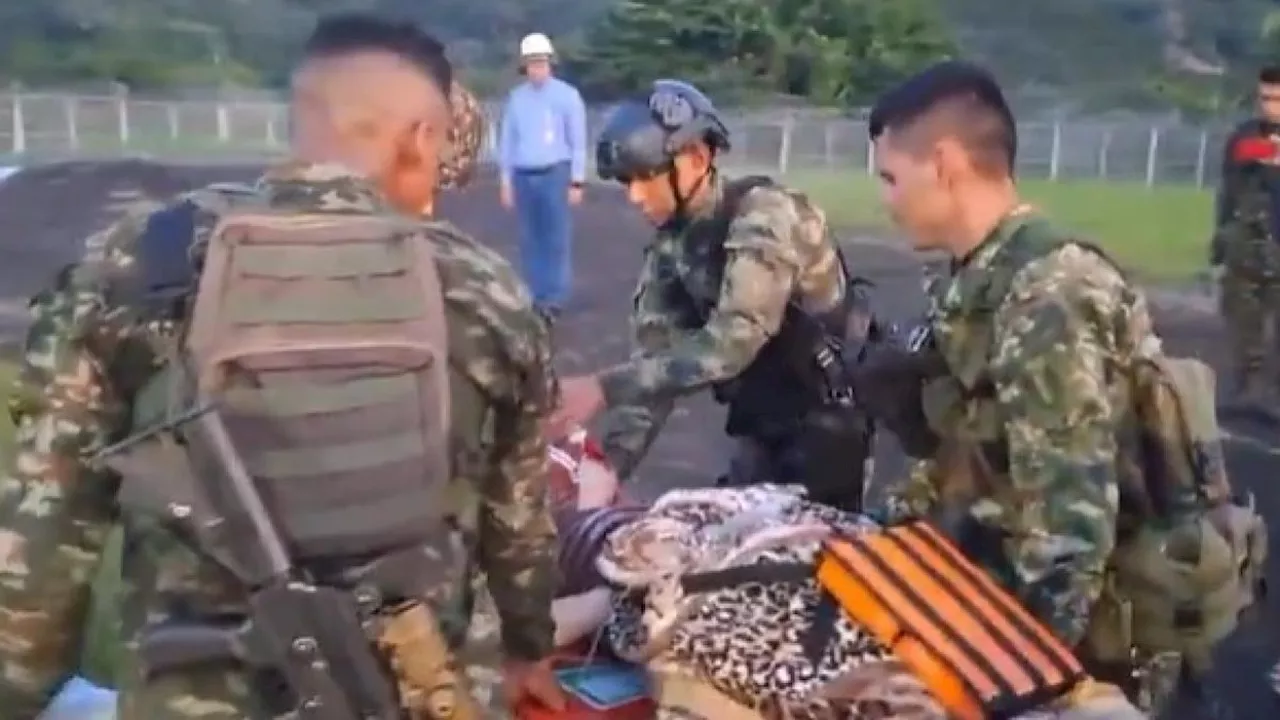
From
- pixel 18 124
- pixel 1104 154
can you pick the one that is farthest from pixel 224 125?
pixel 1104 154

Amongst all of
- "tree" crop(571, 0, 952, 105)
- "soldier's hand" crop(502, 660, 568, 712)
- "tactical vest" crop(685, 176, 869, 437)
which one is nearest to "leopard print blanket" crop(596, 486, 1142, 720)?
"soldier's hand" crop(502, 660, 568, 712)

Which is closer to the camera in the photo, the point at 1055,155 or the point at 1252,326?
the point at 1252,326

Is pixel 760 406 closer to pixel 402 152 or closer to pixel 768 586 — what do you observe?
pixel 768 586

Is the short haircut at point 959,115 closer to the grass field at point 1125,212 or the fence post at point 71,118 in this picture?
the grass field at point 1125,212

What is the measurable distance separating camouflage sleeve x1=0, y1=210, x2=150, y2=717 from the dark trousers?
9.76m

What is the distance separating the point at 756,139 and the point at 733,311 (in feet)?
88.1

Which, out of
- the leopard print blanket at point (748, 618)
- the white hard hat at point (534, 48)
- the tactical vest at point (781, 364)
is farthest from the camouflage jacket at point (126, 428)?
the white hard hat at point (534, 48)

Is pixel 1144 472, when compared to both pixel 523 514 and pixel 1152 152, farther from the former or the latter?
pixel 1152 152

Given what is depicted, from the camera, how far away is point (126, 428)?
8.33ft

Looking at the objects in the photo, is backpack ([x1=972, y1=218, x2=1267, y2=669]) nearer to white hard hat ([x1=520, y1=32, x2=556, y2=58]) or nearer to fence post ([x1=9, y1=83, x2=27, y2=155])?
white hard hat ([x1=520, y1=32, x2=556, y2=58])

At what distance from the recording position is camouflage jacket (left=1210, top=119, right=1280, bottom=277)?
8.98m

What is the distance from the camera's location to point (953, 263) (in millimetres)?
3402

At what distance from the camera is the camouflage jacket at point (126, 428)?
2484 millimetres

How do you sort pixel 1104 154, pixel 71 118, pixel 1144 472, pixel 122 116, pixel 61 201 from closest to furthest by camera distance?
pixel 1144 472 → pixel 61 201 → pixel 1104 154 → pixel 71 118 → pixel 122 116
